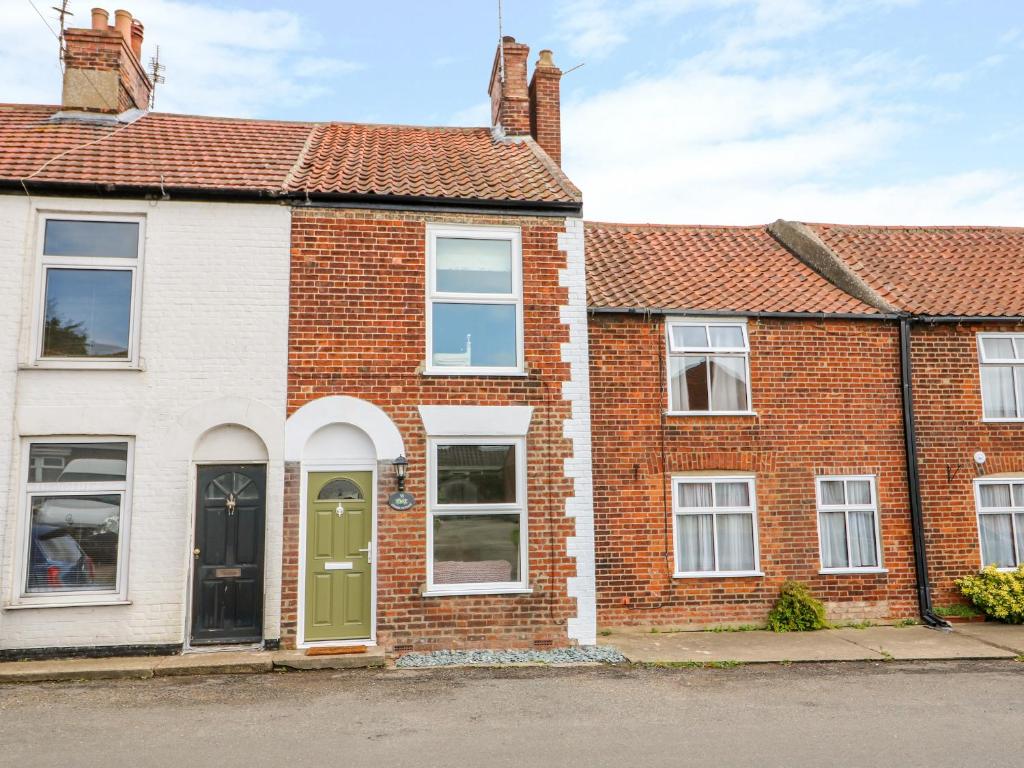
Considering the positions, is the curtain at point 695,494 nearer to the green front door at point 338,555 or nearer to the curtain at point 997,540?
the curtain at point 997,540

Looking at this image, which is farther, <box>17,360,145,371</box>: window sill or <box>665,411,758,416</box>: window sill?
<box>665,411,758,416</box>: window sill

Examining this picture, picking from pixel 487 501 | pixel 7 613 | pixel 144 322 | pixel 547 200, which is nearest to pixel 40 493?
pixel 7 613

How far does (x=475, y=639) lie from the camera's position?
9.34 metres

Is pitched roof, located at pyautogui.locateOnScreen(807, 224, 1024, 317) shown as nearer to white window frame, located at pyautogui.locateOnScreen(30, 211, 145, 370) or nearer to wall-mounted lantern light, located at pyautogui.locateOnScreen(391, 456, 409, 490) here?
wall-mounted lantern light, located at pyautogui.locateOnScreen(391, 456, 409, 490)

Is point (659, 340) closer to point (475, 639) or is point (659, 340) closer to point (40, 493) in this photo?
point (475, 639)

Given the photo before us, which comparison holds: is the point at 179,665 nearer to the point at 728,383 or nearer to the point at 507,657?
the point at 507,657

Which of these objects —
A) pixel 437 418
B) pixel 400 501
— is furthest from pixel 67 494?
pixel 437 418

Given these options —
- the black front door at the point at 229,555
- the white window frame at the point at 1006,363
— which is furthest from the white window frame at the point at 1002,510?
the black front door at the point at 229,555

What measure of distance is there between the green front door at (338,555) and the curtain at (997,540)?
911 centimetres

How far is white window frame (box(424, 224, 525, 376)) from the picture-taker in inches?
385

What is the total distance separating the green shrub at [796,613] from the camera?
1088 centimetres

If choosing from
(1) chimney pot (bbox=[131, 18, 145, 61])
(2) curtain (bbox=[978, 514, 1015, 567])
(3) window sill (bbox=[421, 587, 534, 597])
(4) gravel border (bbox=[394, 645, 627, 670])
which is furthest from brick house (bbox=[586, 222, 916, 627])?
(1) chimney pot (bbox=[131, 18, 145, 61])

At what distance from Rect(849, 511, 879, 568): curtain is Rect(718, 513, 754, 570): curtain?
154 cm

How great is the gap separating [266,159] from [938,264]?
11360 mm
